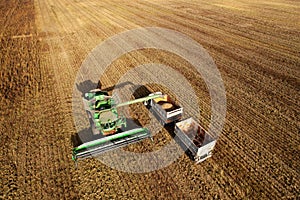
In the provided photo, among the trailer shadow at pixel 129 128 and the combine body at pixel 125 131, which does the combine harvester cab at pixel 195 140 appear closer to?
the combine body at pixel 125 131

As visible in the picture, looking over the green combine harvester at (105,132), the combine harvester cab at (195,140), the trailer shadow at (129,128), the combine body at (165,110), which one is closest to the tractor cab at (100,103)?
the green combine harvester at (105,132)

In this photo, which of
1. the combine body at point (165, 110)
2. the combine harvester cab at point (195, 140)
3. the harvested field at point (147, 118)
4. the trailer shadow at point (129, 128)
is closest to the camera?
the harvested field at point (147, 118)

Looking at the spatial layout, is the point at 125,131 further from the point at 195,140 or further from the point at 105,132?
the point at 195,140

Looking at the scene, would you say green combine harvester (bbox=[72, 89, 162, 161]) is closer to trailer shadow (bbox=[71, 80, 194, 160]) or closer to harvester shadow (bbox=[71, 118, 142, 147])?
harvester shadow (bbox=[71, 118, 142, 147])

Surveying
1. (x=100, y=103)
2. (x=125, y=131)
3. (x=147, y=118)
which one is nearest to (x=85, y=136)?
(x=100, y=103)

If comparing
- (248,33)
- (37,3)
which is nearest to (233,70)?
(248,33)

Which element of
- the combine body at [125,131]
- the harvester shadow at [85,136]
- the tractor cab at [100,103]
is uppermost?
the tractor cab at [100,103]
